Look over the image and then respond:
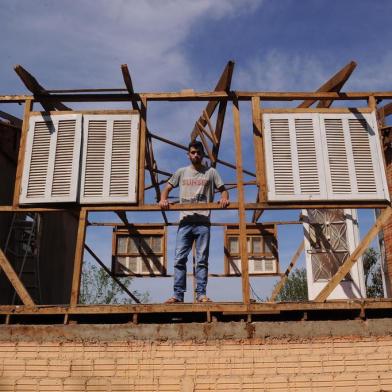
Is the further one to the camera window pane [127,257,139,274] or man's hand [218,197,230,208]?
window pane [127,257,139,274]

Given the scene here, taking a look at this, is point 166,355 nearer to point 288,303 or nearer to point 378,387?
point 288,303

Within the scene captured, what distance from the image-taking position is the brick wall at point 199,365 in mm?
4969

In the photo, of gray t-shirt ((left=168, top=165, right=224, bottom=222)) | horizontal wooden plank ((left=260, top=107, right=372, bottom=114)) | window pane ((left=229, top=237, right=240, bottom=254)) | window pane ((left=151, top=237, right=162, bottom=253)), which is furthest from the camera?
window pane ((left=229, top=237, right=240, bottom=254))

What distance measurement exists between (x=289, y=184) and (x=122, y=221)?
465 centimetres

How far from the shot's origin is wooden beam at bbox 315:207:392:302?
5469 millimetres

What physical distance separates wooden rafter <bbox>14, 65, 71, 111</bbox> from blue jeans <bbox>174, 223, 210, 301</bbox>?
108 inches

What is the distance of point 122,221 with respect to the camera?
971 centimetres

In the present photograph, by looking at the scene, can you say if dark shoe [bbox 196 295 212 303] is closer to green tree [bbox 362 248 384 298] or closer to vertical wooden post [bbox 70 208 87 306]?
vertical wooden post [bbox 70 208 87 306]

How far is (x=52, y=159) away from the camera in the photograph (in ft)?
20.8

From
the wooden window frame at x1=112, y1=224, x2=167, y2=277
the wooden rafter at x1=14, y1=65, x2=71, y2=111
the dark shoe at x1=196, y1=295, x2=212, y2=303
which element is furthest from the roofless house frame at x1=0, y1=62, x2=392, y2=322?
the wooden window frame at x1=112, y1=224, x2=167, y2=277

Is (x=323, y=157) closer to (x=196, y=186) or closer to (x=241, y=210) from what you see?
(x=241, y=210)

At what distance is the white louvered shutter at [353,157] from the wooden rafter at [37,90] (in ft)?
13.4

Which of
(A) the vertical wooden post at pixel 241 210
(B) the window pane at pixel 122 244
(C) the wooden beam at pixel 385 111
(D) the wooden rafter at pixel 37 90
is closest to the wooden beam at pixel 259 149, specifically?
(A) the vertical wooden post at pixel 241 210

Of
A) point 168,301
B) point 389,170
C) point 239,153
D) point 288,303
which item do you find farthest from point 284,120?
point 389,170
